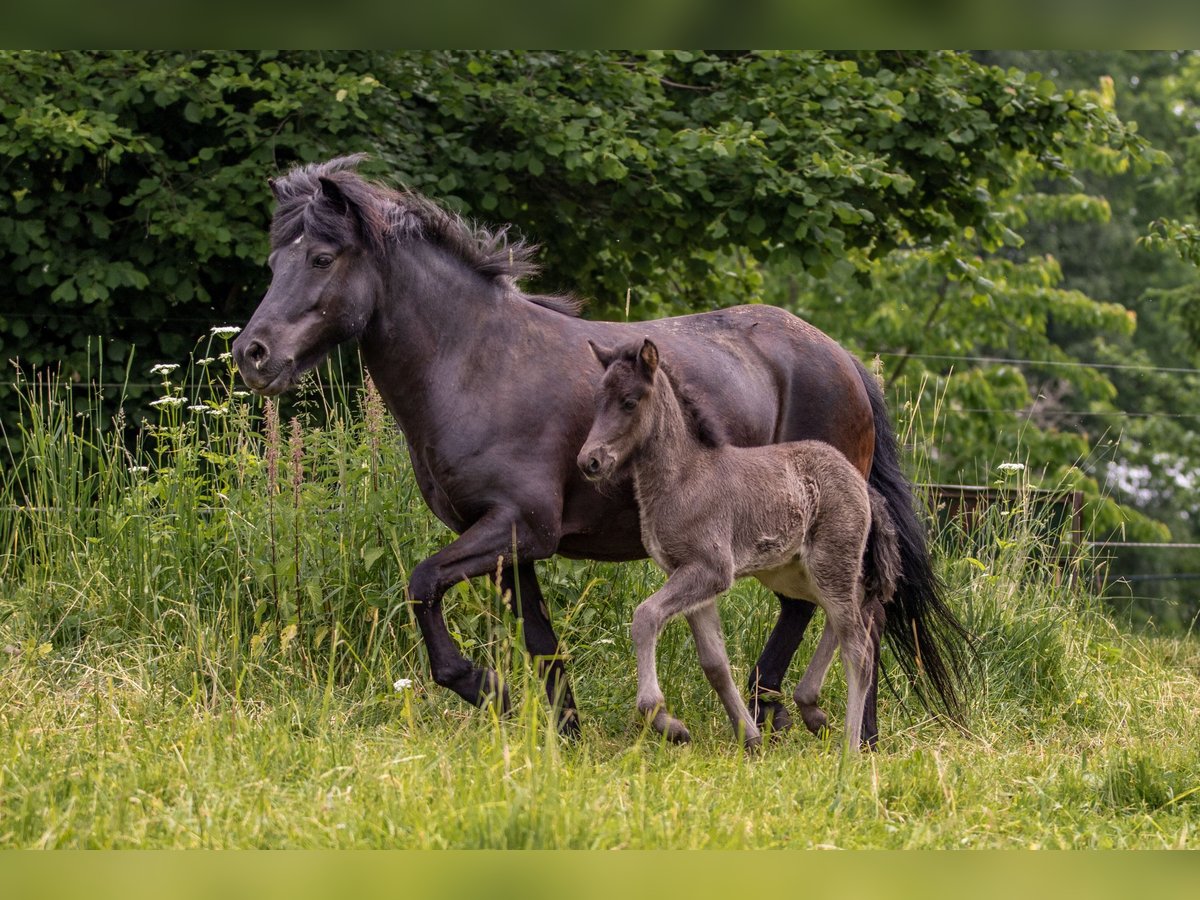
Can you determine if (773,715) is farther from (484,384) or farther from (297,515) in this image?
(297,515)

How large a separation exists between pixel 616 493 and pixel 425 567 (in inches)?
35.8

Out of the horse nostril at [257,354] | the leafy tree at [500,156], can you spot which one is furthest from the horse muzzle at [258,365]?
the leafy tree at [500,156]

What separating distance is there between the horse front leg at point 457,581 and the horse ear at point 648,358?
84 centimetres

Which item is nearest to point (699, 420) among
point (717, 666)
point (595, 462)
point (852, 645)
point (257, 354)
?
point (595, 462)

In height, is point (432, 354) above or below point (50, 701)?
above

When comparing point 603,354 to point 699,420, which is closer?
point 603,354

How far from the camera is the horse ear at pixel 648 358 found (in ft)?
17.7

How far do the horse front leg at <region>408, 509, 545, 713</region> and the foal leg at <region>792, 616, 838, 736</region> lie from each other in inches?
54.8

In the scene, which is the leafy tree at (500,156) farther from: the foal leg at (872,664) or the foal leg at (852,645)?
the foal leg at (852,645)

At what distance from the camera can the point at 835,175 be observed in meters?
10.8

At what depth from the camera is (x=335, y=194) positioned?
5793mm

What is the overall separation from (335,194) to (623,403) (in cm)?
155

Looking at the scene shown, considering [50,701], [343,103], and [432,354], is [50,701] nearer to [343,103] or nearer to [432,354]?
[432,354]

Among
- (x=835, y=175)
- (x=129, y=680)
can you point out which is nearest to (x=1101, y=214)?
(x=835, y=175)
